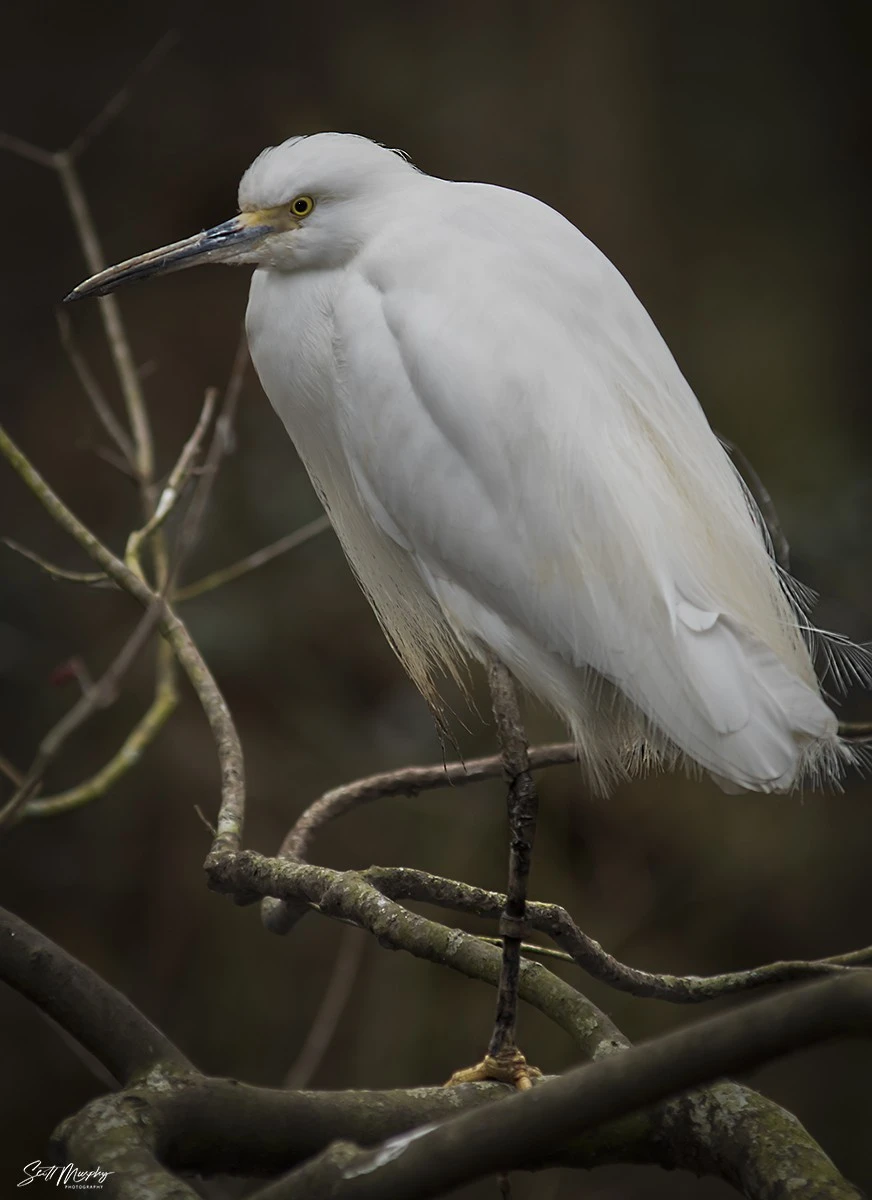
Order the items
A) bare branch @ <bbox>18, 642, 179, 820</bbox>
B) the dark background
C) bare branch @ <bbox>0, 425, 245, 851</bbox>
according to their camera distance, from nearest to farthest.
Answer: bare branch @ <bbox>0, 425, 245, 851</bbox>, bare branch @ <bbox>18, 642, 179, 820</bbox>, the dark background

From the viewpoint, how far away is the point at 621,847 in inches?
117

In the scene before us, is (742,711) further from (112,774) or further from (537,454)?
(112,774)

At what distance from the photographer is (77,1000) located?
0.97m

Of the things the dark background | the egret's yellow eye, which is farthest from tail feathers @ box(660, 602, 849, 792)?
the dark background

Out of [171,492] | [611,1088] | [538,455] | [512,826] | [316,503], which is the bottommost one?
[611,1088]

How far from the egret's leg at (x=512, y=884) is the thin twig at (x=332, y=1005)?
0.75 meters

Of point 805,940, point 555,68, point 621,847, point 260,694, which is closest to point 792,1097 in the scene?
point 805,940

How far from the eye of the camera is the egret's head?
1.28 metres

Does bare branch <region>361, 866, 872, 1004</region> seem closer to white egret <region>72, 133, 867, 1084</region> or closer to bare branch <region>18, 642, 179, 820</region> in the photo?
white egret <region>72, 133, 867, 1084</region>

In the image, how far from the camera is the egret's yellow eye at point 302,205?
1296 mm

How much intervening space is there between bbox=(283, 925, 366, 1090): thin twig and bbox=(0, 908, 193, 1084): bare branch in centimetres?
100

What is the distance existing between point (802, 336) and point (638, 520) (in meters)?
2.21

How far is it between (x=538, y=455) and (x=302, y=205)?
1.16ft

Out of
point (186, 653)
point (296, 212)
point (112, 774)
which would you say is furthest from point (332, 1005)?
point (296, 212)
